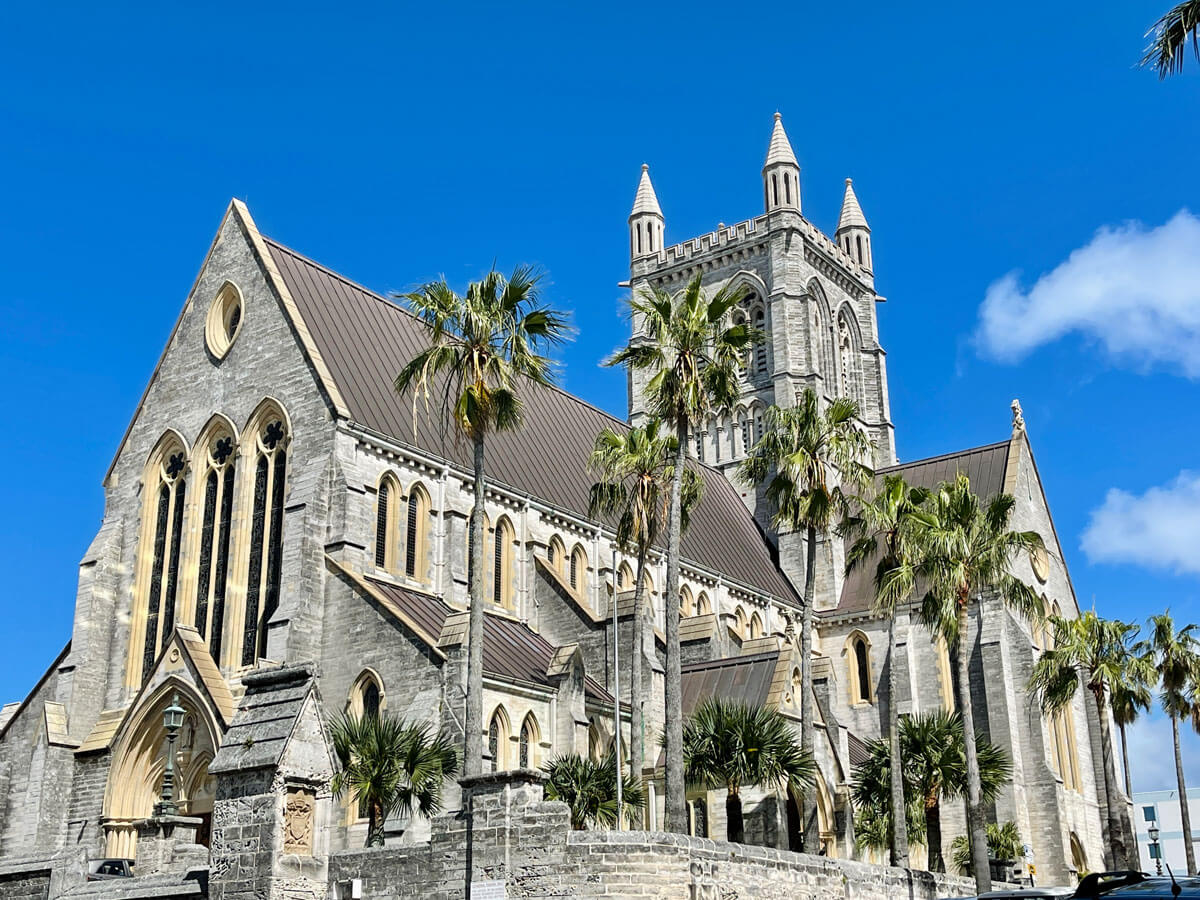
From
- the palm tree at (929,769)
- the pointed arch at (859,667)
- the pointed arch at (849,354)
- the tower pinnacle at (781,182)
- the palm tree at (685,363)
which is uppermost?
the tower pinnacle at (781,182)

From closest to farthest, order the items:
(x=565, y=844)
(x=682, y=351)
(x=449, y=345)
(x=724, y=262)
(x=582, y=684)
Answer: (x=565, y=844), (x=449, y=345), (x=682, y=351), (x=582, y=684), (x=724, y=262)

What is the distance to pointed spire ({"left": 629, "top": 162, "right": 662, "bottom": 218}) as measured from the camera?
71.2m

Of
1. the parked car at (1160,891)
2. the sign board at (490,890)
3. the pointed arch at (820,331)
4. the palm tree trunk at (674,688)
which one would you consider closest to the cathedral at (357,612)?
the palm tree trunk at (674,688)

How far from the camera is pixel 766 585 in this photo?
5366 cm

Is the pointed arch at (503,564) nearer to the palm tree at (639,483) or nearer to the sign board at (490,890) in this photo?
the palm tree at (639,483)

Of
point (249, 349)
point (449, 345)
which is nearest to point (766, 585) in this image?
point (249, 349)

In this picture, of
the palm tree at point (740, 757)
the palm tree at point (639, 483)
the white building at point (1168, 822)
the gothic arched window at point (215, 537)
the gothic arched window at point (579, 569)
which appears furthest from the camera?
the white building at point (1168, 822)

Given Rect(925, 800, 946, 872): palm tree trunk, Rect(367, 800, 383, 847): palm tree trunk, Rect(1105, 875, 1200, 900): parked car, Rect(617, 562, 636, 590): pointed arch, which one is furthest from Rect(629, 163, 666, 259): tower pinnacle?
Rect(1105, 875, 1200, 900): parked car

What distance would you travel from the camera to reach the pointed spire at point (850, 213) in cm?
7362

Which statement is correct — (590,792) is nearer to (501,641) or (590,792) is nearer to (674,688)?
(674,688)

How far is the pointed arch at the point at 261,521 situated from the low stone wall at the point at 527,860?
1451 centimetres

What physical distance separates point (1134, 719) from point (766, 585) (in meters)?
14.9

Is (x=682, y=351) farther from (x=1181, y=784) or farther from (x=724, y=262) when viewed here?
(x=724, y=262)

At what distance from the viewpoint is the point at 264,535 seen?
36031mm
